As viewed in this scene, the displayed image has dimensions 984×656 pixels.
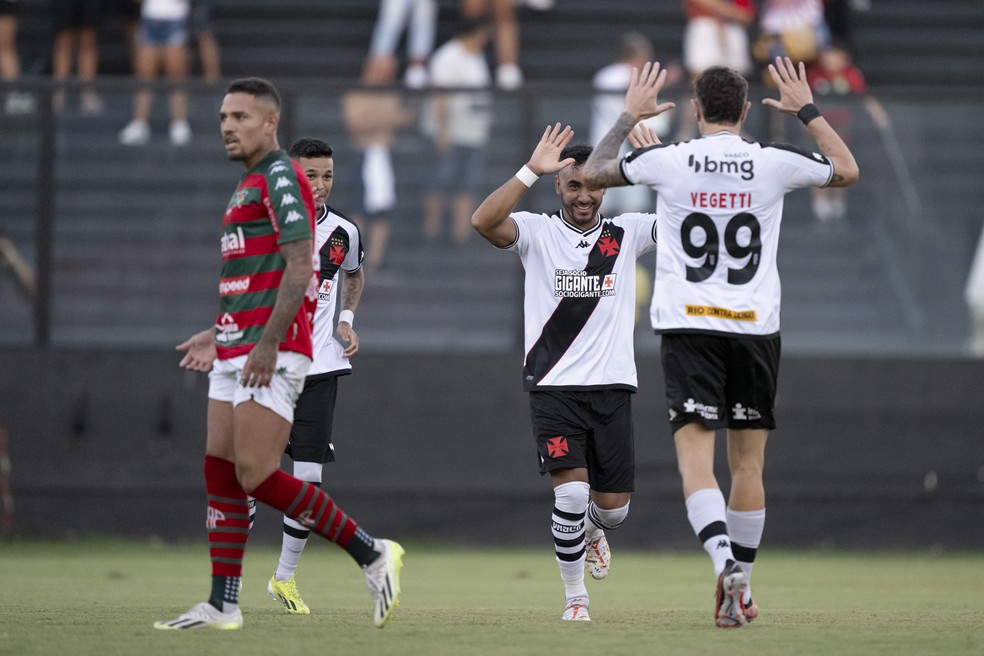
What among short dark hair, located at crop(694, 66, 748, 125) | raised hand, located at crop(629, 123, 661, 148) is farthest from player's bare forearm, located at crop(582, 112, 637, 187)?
raised hand, located at crop(629, 123, 661, 148)

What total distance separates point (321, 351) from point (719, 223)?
9.41ft

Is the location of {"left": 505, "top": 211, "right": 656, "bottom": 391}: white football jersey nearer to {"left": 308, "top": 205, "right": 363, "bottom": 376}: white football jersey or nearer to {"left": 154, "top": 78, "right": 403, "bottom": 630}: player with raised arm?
{"left": 308, "top": 205, "right": 363, "bottom": 376}: white football jersey

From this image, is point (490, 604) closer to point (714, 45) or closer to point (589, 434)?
point (589, 434)

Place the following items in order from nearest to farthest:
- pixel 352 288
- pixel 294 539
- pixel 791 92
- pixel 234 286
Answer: pixel 234 286 < pixel 791 92 < pixel 294 539 < pixel 352 288

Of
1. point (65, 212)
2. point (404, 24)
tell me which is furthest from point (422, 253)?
point (404, 24)

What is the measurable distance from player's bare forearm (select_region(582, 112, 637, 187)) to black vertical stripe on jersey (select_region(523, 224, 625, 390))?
47.4 inches

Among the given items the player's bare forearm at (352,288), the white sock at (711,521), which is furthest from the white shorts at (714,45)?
the white sock at (711,521)

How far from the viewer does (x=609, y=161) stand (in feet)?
21.4

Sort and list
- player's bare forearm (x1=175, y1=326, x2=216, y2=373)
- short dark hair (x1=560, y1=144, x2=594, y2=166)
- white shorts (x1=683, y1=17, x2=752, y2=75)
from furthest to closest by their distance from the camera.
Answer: white shorts (x1=683, y1=17, x2=752, y2=75), short dark hair (x1=560, y1=144, x2=594, y2=166), player's bare forearm (x1=175, y1=326, x2=216, y2=373)

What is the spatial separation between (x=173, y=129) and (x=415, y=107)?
7.46ft

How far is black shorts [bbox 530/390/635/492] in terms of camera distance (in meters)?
7.54

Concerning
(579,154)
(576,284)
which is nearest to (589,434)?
(576,284)

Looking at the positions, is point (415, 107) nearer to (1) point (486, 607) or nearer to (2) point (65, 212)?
(2) point (65, 212)

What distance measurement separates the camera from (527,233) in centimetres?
779
